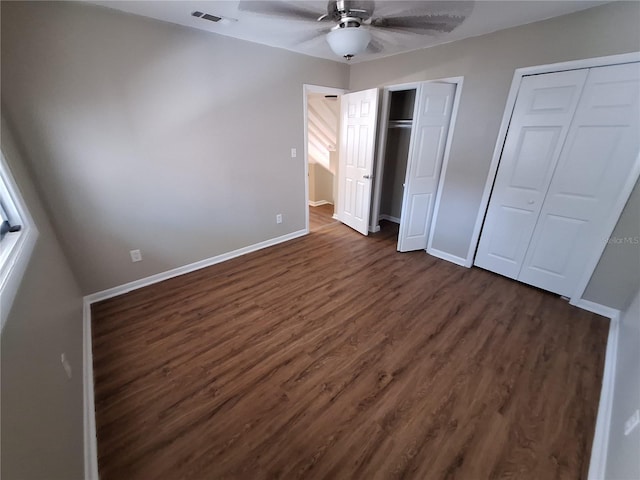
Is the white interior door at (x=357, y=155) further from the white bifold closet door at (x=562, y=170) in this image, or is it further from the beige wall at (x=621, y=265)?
Result: the beige wall at (x=621, y=265)

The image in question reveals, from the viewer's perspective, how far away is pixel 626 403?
126 cm

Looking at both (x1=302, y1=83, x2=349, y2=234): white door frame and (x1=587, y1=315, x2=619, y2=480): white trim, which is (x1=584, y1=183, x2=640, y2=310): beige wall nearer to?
(x1=587, y1=315, x2=619, y2=480): white trim

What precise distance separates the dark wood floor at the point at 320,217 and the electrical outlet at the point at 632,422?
3.50 m

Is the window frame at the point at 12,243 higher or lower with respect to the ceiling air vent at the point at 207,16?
lower

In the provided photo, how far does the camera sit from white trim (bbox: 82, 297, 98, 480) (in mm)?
1220

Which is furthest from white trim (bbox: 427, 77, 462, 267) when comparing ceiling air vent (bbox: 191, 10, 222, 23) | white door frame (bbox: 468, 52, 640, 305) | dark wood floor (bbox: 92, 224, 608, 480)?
ceiling air vent (bbox: 191, 10, 222, 23)

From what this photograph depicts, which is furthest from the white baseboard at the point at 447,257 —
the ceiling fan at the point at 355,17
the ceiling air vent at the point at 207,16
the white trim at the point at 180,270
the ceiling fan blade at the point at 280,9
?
the ceiling air vent at the point at 207,16

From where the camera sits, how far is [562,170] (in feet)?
7.45

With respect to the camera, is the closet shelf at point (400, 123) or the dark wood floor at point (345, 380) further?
the closet shelf at point (400, 123)

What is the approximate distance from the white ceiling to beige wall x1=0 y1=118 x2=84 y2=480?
1.46 metres

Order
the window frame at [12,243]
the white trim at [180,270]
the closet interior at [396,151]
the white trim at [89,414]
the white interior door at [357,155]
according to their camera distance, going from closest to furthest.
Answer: the window frame at [12,243], the white trim at [89,414], the white trim at [180,270], the white interior door at [357,155], the closet interior at [396,151]

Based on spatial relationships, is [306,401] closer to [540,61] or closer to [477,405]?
[477,405]

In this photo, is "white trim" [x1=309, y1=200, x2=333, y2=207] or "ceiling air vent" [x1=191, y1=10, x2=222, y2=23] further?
"white trim" [x1=309, y1=200, x2=333, y2=207]

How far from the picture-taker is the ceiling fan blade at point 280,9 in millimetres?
1318
